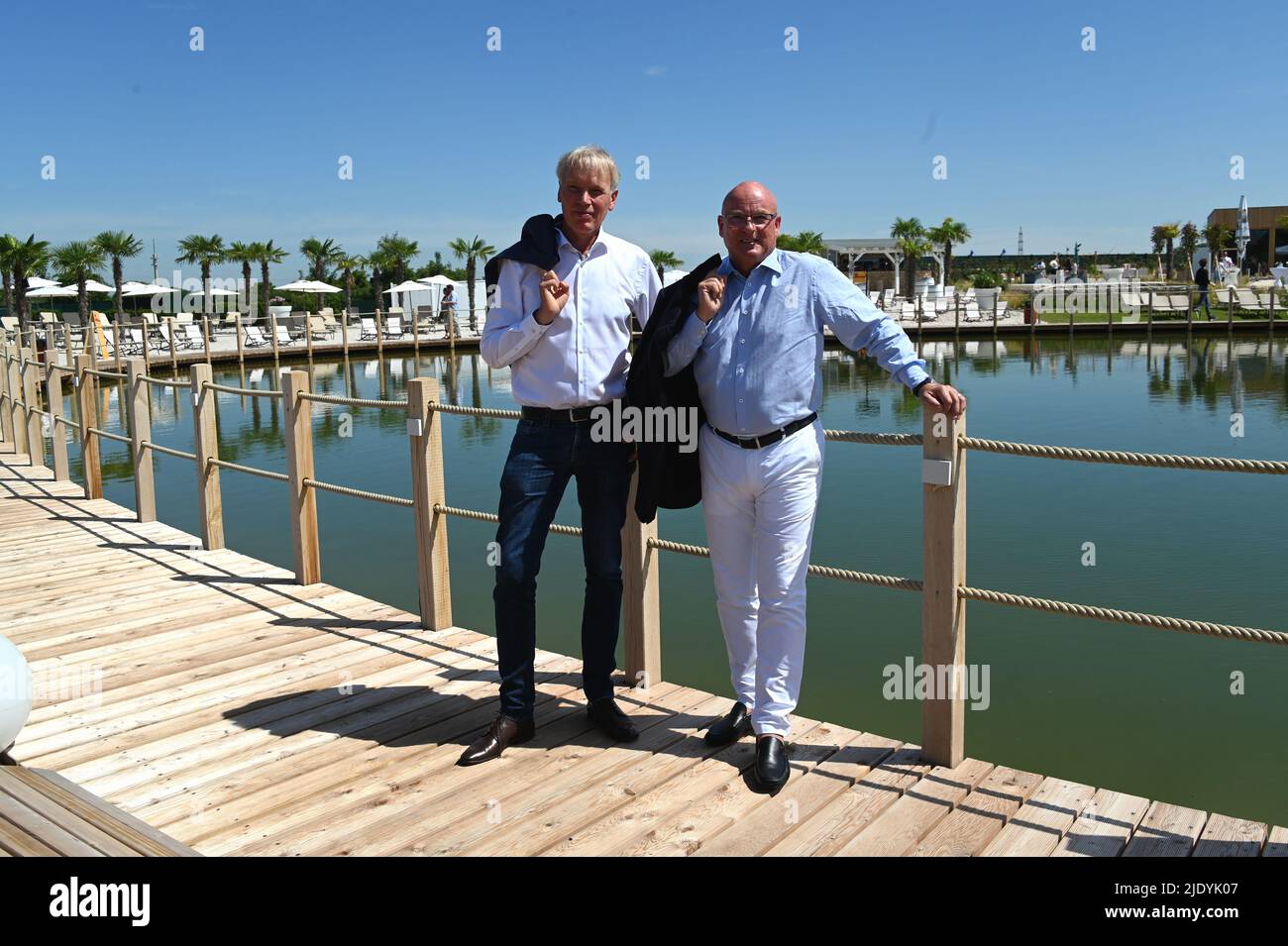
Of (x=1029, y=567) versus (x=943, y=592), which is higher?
(x=943, y=592)

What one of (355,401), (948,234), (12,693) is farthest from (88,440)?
(948,234)

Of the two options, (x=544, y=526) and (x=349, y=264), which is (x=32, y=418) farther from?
(x=349, y=264)

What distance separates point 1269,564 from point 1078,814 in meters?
6.31

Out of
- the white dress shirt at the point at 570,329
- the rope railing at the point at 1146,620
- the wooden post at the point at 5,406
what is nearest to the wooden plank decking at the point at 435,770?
the rope railing at the point at 1146,620

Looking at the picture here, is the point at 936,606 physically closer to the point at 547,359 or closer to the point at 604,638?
the point at 604,638

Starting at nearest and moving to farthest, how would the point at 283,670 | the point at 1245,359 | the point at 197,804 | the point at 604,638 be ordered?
the point at 197,804 < the point at 604,638 < the point at 283,670 < the point at 1245,359

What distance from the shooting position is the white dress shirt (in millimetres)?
3217

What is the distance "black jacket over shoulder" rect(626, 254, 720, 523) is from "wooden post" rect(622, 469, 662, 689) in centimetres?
59

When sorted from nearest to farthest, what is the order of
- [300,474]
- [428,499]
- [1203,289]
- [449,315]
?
[428,499] → [300,474] → [1203,289] → [449,315]

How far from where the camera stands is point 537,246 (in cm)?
318

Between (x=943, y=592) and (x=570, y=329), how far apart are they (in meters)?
1.29

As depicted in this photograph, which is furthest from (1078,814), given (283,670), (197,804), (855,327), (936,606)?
(283,670)

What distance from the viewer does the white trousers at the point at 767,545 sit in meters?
3.05

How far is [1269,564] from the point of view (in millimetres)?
8219
